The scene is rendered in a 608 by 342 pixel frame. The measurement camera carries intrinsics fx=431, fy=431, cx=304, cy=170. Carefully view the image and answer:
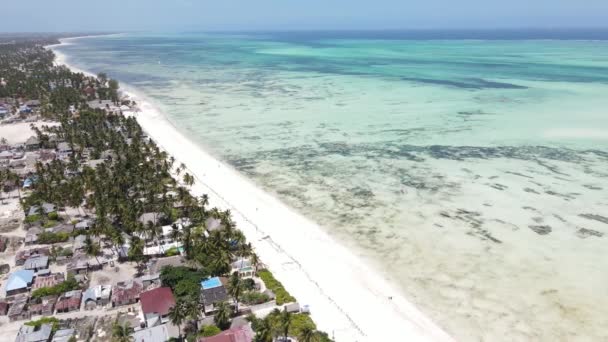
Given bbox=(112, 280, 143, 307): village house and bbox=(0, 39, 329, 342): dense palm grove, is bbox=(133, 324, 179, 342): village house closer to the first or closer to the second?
bbox=(0, 39, 329, 342): dense palm grove


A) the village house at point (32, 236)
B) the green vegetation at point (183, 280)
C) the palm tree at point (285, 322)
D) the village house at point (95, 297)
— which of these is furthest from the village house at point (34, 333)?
the palm tree at point (285, 322)

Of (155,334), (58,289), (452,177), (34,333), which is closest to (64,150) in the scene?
(58,289)

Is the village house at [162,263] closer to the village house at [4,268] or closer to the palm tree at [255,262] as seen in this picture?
the palm tree at [255,262]

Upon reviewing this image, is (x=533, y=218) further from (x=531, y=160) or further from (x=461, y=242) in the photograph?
(x=531, y=160)

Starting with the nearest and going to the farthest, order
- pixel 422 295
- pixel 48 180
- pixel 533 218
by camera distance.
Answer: pixel 422 295 < pixel 533 218 < pixel 48 180

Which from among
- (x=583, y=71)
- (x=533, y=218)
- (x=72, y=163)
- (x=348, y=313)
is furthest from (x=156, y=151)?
(x=583, y=71)

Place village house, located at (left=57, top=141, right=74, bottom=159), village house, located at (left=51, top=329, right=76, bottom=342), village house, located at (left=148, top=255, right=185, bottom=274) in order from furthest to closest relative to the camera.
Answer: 1. village house, located at (left=57, top=141, right=74, bottom=159)
2. village house, located at (left=148, top=255, right=185, bottom=274)
3. village house, located at (left=51, top=329, right=76, bottom=342)

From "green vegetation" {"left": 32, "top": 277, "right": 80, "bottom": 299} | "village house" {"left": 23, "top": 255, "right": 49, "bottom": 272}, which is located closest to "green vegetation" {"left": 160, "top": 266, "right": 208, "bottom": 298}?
"green vegetation" {"left": 32, "top": 277, "right": 80, "bottom": 299}
